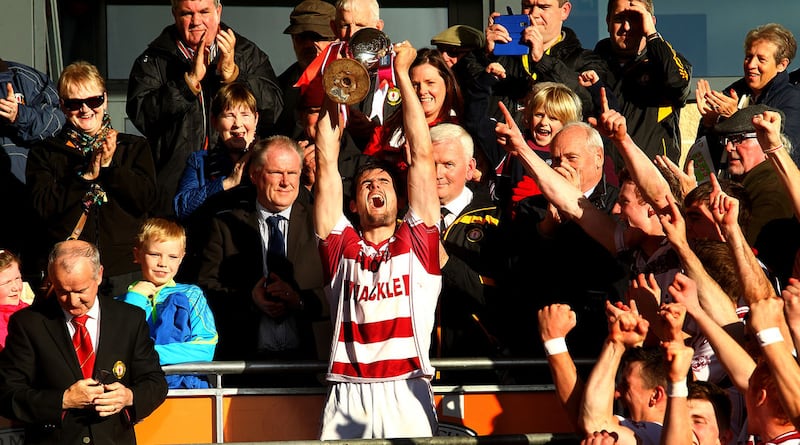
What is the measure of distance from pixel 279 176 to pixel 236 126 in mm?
829

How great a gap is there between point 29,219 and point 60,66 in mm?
3247

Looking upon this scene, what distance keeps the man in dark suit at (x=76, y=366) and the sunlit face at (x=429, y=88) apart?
2.63 m

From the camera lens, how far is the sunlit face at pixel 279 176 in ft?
25.2

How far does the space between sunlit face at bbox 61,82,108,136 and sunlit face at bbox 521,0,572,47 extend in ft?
9.56

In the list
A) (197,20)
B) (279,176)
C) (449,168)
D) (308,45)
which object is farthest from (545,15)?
(279,176)

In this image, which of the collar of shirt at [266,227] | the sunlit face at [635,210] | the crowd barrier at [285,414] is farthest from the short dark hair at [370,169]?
the sunlit face at [635,210]

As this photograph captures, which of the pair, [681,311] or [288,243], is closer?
[681,311]

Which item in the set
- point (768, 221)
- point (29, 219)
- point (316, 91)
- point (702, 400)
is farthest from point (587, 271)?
point (29, 219)

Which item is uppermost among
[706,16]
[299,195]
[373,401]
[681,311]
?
[706,16]

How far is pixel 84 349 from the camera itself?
21.6 feet

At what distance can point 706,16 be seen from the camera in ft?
38.5

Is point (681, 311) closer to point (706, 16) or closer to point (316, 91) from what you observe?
point (316, 91)

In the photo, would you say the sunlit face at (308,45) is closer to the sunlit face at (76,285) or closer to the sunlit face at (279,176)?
the sunlit face at (279,176)

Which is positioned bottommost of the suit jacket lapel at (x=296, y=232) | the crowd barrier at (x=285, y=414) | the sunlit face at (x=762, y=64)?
the crowd barrier at (x=285, y=414)
